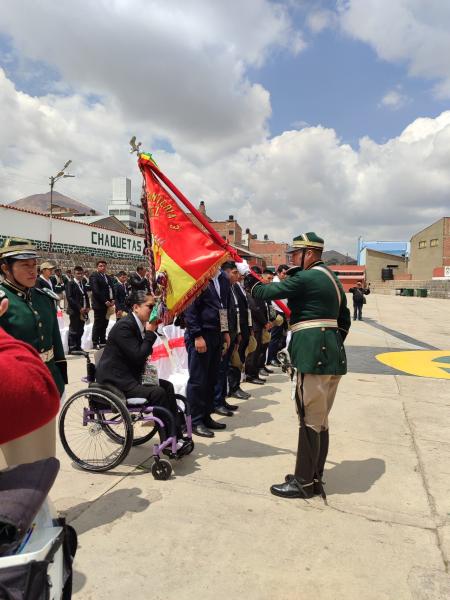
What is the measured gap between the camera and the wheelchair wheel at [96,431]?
335 cm

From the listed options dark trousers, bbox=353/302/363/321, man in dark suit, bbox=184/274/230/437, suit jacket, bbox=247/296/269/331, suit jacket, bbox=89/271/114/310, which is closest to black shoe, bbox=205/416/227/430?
man in dark suit, bbox=184/274/230/437

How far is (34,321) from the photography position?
2826mm

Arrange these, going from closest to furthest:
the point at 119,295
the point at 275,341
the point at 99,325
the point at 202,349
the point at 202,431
Result: the point at 202,349
the point at 202,431
the point at 275,341
the point at 99,325
the point at 119,295

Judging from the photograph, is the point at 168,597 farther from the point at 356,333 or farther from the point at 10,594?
the point at 356,333

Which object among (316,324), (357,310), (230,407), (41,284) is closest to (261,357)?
(230,407)

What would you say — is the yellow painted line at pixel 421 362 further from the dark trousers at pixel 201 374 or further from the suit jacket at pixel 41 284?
the suit jacket at pixel 41 284

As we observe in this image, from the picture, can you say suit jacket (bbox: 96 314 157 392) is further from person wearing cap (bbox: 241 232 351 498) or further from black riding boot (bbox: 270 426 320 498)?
black riding boot (bbox: 270 426 320 498)

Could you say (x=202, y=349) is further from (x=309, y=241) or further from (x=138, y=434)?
(x=309, y=241)

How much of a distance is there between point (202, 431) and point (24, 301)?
2.32 metres

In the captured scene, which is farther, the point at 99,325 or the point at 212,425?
the point at 99,325

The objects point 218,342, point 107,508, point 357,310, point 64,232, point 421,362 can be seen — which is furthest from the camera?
point 64,232

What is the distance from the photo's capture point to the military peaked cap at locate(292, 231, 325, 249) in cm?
320

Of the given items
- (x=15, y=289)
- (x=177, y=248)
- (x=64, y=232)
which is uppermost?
(x=64, y=232)

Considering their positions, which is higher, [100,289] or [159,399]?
[100,289]
